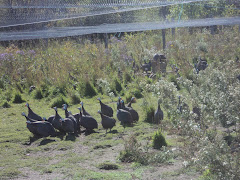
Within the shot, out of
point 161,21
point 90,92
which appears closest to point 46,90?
point 90,92

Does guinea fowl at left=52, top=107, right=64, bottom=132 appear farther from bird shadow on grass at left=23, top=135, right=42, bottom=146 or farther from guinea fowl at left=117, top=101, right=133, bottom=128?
guinea fowl at left=117, top=101, right=133, bottom=128

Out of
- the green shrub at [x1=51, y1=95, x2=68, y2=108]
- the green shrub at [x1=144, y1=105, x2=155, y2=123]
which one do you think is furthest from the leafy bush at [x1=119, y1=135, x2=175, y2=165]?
the green shrub at [x1=51, y1=95, x2=68, y2=108]

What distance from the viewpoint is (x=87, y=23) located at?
1681 centimetres

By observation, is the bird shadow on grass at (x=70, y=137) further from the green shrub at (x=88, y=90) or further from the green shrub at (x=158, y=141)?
the green shrub at (x=88, y=90)

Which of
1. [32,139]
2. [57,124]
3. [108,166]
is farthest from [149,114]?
[108,166]

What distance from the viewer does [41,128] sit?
8.27m

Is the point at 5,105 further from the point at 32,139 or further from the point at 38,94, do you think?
the point at 32,139

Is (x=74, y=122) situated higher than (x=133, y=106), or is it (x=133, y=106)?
(x=74, y=122)

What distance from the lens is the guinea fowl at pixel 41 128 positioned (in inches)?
326

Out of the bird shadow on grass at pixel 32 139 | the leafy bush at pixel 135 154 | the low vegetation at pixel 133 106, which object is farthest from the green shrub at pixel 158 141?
the bird shadow on grass at pixel 32 139

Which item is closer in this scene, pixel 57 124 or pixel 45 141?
pixel 45 141

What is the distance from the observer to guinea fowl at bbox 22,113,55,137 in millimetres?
8273

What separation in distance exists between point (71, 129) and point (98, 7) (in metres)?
7.58

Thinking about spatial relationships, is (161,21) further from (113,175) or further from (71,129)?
(113,175)
